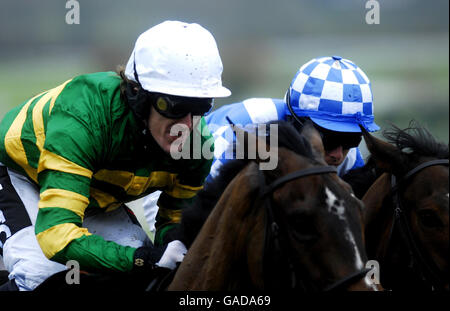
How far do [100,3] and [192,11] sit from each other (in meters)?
3.35

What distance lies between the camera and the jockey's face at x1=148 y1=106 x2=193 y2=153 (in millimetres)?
2574

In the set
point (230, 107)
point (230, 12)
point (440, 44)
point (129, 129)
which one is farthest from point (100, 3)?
point (129, 129)

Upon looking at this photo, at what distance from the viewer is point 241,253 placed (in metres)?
2.12

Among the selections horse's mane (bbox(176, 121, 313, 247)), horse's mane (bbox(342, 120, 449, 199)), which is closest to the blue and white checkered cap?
horse's mane (bbox(342, 120, 449, 199))

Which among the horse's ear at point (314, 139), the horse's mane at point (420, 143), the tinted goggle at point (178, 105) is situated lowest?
the horse's mane at point (420, 143)

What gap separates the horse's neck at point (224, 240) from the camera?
211 cm

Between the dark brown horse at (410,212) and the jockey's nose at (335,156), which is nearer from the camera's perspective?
the dark brown horse at (410,212)

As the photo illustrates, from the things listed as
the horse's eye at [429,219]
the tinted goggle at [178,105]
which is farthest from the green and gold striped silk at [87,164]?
the horse's eye at [429,219]

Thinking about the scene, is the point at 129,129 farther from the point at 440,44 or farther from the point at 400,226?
the point at 440,44

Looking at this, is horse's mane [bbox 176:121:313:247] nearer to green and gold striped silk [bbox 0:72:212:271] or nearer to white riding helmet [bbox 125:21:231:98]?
green and gold striped silk [bbox 0:72:212:271]

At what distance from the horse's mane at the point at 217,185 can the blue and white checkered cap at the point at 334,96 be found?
1064 mm

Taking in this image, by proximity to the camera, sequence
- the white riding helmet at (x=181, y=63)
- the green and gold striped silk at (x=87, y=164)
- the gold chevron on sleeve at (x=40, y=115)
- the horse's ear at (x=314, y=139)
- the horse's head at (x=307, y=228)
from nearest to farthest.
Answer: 1. the horse's head at (x=307, y=228)
2. the horse's ear at (x=314, y=139)
3. the green and gold striped silk at (x=87, y=164)
4. the white riding helmet at (x=181, y=63)
5. the gold chevron on sleeve at (x=40, y=115)

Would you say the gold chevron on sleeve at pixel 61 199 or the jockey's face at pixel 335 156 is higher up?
the gold chevron on sleeve at pixel 61 199

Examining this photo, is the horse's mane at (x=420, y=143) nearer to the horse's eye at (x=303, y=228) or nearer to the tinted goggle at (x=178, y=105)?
the tinted goggle at (x=178, y=105)
